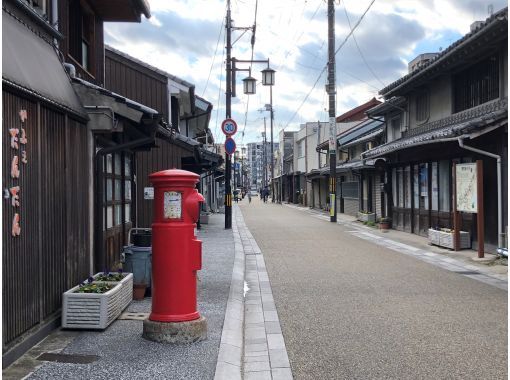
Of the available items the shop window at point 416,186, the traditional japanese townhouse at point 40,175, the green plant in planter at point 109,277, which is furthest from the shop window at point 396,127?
the green plant in planter at point 109,277

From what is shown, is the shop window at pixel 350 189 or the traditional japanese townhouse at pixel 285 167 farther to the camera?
the traditional japanese townhouse at pixel 285 167

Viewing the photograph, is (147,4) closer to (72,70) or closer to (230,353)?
(72,70)

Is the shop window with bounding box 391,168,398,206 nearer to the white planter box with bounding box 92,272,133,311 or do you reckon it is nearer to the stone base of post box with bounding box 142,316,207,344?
the white planter box with bounding box 92,272,133,311

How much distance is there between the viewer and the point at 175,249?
217 inches

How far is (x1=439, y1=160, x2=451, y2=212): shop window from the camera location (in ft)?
51.8

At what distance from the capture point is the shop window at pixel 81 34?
8.47 m

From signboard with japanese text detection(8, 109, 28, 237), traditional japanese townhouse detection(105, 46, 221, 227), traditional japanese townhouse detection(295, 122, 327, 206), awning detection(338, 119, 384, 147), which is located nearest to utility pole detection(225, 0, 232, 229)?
traditional japanese townhouse detection(105, 46, 221, 227)

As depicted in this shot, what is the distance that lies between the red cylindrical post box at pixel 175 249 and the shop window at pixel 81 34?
3956 mm

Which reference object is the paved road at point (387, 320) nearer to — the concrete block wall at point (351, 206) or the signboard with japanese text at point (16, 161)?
the signboard with japanese text at point (16, 161)

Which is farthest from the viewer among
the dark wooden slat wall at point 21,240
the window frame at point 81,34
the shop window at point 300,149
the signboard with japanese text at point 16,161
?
the shop window at point 300,149

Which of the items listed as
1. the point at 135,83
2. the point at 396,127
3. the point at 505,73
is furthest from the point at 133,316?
→ the point at 396,127

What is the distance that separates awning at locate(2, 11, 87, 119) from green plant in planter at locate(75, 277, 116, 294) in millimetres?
2094

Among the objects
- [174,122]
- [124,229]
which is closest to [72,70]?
[124,229]

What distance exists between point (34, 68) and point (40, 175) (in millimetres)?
1147
